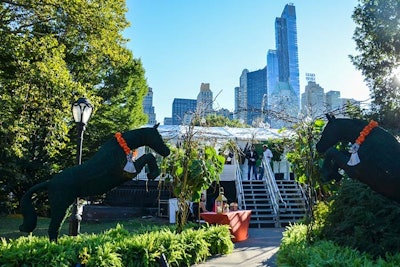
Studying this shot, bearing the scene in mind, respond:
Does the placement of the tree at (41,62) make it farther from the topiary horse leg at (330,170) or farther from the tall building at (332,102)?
the topiary horse leg at (330,170)

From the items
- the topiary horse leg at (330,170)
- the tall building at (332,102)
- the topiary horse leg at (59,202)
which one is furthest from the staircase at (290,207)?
the topiary horse leg at (59,202)

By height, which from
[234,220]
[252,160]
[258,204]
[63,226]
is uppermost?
[252,160]

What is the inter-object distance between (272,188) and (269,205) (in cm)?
77

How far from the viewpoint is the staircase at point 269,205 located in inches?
600

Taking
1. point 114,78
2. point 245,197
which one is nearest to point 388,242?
point 245,197

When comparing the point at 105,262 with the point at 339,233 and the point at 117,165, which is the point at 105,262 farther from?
the point at 339,233

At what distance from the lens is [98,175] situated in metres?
5.93

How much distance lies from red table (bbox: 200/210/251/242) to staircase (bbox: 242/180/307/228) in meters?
3.32

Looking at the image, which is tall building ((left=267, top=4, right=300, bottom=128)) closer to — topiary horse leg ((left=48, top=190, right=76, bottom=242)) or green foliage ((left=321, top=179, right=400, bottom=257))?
green foliage ((left=321, top=179, right=400, bottom=257))

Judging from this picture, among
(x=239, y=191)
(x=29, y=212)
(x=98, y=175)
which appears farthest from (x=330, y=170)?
(x=239, y=191)

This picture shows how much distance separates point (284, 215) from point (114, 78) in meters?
14.0

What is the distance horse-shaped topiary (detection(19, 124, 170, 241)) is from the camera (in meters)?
5.92


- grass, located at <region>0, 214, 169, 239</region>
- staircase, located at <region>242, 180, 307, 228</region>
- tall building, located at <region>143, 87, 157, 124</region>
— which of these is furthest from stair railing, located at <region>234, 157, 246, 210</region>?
tall building, located at <region>143, 87, 157, 124</region>

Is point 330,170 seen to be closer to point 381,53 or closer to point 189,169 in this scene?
point 189,169
